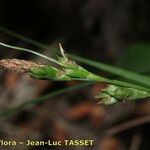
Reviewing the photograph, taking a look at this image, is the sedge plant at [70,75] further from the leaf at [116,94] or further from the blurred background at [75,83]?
the blurred background at [75,83]

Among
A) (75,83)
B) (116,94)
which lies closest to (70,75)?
(116,94)

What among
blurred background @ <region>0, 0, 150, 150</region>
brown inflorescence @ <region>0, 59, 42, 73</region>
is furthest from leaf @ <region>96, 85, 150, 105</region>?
blurred background @ <region>0, 0, 150, 150</region>

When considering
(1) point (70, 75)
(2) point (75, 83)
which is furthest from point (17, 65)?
(2) point (75, 83)

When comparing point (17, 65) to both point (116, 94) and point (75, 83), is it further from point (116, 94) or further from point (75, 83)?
point (75, 83)

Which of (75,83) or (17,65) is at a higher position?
(75,83)

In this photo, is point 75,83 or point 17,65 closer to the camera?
point 17,65

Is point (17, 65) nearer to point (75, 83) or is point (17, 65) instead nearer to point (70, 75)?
point (70, 75)

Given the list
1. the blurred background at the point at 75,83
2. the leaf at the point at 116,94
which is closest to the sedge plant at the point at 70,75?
the leaf at the point at 116,94

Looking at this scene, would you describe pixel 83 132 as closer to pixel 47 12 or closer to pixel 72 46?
pixel 72 46
